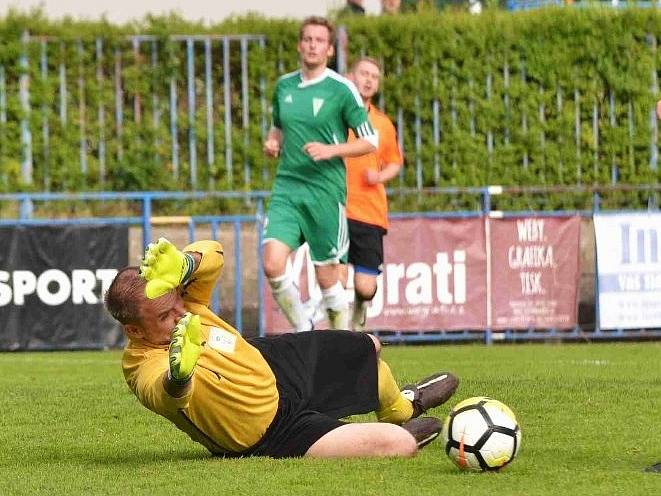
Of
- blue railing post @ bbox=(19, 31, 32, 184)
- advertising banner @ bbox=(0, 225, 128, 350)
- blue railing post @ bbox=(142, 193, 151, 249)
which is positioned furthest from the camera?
blue railing post @ bbox=(19, 31, 32, 184)

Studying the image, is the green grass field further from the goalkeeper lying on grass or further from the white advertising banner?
the white advertising banner

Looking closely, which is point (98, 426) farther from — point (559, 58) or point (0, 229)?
point (559, 58)

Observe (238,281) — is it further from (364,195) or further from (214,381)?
(214,381)

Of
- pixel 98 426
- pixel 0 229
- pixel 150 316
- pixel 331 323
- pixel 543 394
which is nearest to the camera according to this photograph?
pixel 150 316

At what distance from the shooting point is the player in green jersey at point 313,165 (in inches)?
482

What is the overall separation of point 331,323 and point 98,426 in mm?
3948

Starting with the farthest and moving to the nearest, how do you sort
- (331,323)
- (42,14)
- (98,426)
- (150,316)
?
(42,14) < (331,323) < (98,426) < (150,316)

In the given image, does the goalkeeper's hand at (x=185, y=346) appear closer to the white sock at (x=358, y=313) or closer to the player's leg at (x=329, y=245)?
the player's leg at (x=329, y=245)

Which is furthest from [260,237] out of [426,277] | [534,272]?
[534,272]

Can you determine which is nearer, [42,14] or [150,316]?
[150,316]

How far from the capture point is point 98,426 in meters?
9.30

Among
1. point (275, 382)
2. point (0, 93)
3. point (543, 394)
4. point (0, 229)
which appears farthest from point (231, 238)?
point (275, 382)

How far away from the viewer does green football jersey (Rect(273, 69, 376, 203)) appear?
12.4 metres

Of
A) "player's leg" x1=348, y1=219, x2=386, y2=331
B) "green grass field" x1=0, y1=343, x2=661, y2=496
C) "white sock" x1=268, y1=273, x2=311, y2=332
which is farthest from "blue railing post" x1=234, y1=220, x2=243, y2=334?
"white sock" x1=268, y1=273, x2=311, y2=332
